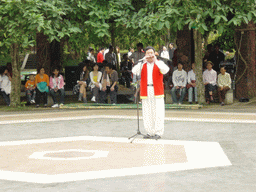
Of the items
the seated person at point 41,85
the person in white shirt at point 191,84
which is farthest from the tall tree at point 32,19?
the person in white shirt at point 191,84

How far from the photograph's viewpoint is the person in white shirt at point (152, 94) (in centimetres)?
1175

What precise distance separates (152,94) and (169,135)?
3.74ft

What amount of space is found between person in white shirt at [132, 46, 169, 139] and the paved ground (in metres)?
0.39

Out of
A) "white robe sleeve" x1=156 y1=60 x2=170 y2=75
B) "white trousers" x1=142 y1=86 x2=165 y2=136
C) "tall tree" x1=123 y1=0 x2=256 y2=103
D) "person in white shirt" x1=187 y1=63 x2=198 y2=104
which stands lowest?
"white trousers" x1=142 y1=86 x2=165 y2=136

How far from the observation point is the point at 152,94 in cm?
1183

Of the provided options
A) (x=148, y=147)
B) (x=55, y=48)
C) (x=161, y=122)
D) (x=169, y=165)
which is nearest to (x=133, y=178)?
(x=169, y=165)

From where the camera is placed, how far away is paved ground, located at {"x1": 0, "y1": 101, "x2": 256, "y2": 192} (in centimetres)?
755

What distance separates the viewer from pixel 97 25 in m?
17.4

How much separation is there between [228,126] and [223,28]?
13.1ft

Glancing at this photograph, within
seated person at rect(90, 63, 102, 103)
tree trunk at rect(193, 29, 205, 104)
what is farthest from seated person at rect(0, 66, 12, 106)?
tree trunk at rect(193, 29, 205, 104)

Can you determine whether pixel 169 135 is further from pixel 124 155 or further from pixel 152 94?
pixel 124 155

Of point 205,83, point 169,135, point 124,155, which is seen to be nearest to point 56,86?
point 205,83

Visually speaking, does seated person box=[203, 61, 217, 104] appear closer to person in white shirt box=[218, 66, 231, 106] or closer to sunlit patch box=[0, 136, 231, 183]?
person in white shirt box=[218, 66, 231, 106]

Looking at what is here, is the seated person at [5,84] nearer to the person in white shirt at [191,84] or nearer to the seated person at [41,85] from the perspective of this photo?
the seated person at [41,85]
